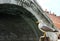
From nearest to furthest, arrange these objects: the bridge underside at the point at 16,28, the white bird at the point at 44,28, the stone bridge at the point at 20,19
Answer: the white bird at the point at 44,28 → the stone bridge at the point at 20,19 → the bridge underside at the point at 16,28

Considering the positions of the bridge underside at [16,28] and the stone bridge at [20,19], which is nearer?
the stone bridge at [20,19]

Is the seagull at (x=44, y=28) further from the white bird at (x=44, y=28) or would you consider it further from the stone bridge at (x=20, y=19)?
the stone bridge at (x=20, y=19)

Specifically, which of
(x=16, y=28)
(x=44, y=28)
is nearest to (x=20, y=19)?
(x=16, y=28)

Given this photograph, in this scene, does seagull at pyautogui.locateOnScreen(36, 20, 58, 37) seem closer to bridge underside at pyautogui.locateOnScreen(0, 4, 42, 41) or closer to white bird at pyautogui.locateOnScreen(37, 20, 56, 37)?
white bird at pyautogui.locateOnScreen(37, 20, 56, 37)

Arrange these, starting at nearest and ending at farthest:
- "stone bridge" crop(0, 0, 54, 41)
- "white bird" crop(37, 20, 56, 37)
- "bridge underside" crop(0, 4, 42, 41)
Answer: "white bird" crop(37, 20, 56, 37)
"stone bridge" crop(0, 0, 54, 41)
"bridge underside" crop(0, 4, 42, 41)

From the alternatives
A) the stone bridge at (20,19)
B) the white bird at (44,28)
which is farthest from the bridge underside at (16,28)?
the white bird at (44,28)

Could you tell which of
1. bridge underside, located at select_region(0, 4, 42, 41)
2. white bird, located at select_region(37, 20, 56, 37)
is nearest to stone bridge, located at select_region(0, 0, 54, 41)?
bridge underside, located at select_region(0, 4, 42, 41)

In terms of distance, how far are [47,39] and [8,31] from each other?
7.26 feet

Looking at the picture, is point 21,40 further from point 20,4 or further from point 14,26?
point 20,4

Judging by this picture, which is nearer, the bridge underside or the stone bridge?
the stone bridge

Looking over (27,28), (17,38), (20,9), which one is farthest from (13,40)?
(20,9)

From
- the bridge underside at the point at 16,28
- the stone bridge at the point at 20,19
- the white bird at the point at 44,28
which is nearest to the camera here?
the white bird at the point at 44,28

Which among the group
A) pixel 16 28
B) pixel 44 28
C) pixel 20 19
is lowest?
pixel 16 28

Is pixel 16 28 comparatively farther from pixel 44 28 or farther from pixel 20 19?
pixel 44 28
